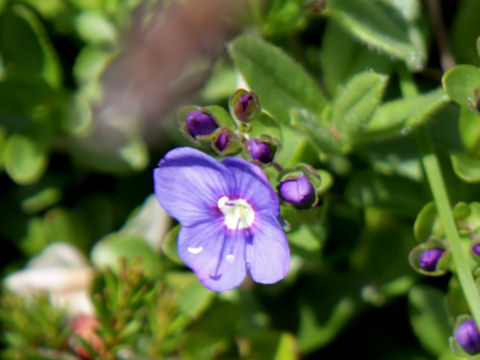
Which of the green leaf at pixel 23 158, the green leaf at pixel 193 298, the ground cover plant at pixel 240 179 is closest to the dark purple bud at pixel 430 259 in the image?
the ground cover plant at pixel 240 179

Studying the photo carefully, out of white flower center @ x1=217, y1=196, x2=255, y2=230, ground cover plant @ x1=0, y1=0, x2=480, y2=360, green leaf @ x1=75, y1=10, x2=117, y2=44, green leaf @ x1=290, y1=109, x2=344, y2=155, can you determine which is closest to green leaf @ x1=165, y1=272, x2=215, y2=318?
ground cover plant @ x1=0, y1=0, x2=480, y2=360

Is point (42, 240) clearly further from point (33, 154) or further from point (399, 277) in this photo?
point (399, 277)

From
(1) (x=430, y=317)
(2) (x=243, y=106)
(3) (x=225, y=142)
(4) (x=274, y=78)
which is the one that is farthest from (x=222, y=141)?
(1) (x=430, y=317)

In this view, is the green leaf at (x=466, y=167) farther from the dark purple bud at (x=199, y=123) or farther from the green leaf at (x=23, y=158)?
the green leaf at (x=23, y=158)

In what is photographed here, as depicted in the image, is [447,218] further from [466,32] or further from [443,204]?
[466,32]

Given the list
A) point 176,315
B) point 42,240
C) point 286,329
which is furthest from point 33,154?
point 286,329

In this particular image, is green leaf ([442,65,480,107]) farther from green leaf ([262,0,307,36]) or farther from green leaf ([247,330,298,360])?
green leaf ([247,330,298,360])
